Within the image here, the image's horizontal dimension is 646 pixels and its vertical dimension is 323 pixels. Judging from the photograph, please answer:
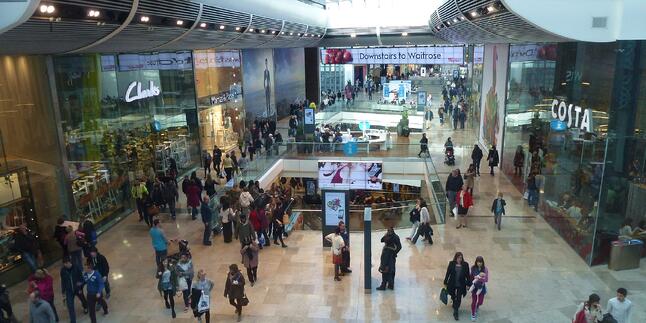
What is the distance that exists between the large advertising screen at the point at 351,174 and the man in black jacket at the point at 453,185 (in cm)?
662

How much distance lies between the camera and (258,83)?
26922mm

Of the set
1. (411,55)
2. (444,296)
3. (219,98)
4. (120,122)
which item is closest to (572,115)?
(444,296)

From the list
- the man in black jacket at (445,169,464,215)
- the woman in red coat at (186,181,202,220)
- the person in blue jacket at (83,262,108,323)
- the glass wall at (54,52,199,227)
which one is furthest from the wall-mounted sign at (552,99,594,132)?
the glass wall at (54,52,199,227)

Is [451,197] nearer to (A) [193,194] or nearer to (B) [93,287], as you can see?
(A) [193,194]

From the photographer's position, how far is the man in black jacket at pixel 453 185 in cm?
1321

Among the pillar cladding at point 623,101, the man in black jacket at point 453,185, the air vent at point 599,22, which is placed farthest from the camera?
the man in black jacket at point 453,185

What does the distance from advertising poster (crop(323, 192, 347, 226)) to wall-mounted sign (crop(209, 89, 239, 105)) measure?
11.5 meters

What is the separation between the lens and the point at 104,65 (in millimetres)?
14016

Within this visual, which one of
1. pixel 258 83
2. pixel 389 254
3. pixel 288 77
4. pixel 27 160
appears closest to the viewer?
pixel 389 254

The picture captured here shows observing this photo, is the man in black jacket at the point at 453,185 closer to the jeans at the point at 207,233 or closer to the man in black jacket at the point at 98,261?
the jeans at the point at 207,233

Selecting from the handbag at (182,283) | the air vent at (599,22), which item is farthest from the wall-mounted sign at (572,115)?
the handbag at (182,283)

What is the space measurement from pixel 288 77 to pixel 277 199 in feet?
70.3

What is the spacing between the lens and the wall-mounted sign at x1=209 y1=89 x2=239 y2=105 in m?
21.0

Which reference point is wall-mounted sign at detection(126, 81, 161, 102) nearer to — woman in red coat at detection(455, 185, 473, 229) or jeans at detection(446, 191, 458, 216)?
jeans at detection(446, 191, 458, 216)
